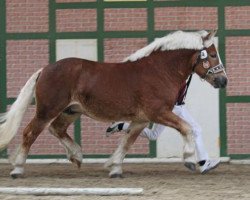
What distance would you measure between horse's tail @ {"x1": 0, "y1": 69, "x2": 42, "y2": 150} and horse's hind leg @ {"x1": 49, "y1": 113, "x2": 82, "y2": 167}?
0.51 m

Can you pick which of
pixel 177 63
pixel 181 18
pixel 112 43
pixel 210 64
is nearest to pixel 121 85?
pixel 177 63

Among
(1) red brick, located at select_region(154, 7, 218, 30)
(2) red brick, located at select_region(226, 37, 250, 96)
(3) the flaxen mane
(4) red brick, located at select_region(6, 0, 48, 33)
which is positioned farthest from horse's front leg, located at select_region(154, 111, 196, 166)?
(4) red brick, located at select_region(6, 0, 48, 33)

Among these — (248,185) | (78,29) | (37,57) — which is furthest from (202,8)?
(248,185)

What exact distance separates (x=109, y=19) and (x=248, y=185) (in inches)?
159

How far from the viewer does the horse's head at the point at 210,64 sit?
9.52m

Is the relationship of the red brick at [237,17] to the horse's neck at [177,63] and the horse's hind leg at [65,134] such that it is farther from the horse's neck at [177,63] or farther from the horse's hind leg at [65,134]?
the horse's hind leg at [65,134]

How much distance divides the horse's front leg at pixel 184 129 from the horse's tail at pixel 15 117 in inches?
69.1

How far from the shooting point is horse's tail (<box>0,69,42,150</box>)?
9.59 metres

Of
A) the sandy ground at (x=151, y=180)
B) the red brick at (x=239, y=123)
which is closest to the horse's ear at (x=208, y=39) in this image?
the sandy ground at (x=151, y=180)

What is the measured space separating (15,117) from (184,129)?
227 centimetres

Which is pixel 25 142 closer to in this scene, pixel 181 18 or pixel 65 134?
pixel 65 134

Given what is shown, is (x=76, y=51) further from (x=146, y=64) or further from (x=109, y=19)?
(x=146, y=64)

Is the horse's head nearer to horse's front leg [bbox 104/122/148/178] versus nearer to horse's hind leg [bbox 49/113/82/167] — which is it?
horse's front leg [bbox 104/122/148/178]

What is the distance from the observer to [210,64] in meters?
9.55
